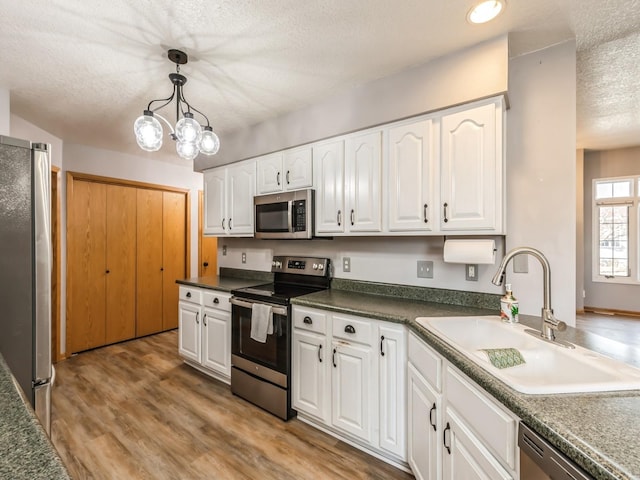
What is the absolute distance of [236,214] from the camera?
10.1 ft

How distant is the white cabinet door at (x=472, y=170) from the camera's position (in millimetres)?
1689

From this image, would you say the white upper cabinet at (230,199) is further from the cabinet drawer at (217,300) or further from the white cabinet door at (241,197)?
the cabinet drawer at (217,300)

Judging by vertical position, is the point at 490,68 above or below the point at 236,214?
above

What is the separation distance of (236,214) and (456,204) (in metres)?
2.12

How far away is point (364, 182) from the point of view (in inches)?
86.6

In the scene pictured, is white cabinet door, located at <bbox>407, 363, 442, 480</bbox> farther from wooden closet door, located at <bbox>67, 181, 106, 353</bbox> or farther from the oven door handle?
wooden closet door, located at <bbox>67, 181, 106, 353</bbox>

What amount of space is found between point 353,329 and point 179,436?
56.6 inches

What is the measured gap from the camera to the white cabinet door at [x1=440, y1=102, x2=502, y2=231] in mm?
1689

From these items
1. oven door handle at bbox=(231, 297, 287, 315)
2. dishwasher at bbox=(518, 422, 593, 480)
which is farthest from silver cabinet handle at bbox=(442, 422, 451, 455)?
oven door handle at bbox=(231, 297, 287, 315)

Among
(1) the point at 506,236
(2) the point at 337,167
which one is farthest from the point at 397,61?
(1) the point at 506,236

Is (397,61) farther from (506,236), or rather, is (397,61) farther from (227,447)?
(227,447)

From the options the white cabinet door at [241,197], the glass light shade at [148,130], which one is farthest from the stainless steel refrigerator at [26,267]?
the white cabinet door at [241,197]

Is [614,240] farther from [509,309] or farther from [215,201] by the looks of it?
[215,201]

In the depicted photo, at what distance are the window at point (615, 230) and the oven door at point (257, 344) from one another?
5676 millimetres
